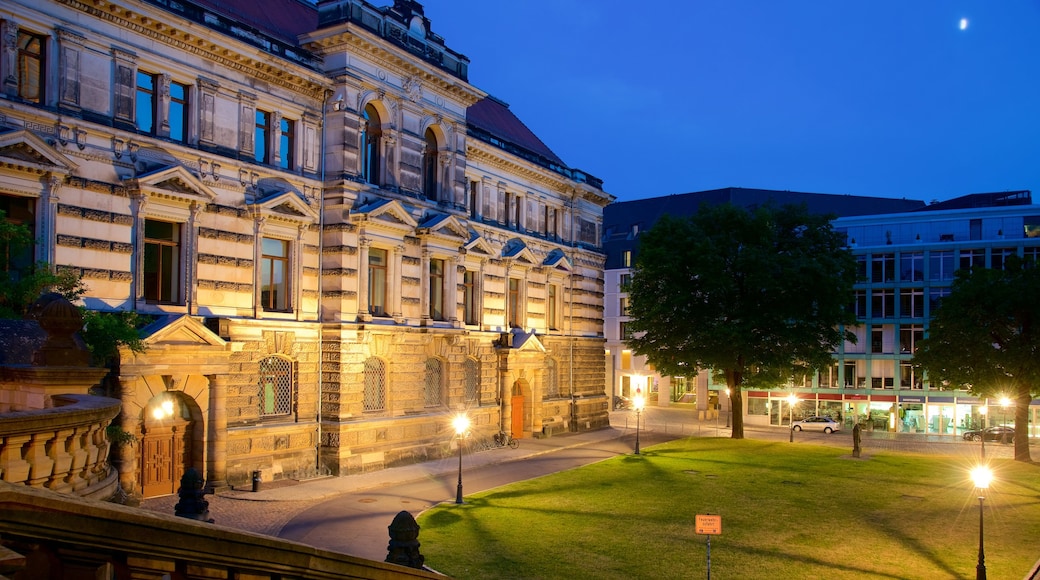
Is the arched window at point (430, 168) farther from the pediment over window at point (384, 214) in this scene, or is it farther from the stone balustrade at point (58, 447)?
the stone balustrade at point (58, 447)

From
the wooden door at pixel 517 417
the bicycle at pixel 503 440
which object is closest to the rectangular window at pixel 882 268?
the wooden door at pixel 517 417

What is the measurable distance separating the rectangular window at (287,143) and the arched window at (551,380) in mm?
22912

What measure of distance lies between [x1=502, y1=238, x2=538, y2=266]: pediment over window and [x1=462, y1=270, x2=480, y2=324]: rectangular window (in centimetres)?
293

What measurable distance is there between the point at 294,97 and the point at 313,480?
14.7 metres

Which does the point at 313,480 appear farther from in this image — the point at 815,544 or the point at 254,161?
the point at 815,544

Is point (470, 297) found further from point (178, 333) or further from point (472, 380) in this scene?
→ point (178, 333)

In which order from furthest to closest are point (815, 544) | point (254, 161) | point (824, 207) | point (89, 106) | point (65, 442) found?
point (824, 207) < point (254, 161) < point (89, 106) < point (815, 544) < point (65, 442)

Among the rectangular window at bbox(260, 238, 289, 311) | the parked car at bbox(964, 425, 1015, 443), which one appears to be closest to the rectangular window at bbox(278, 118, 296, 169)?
the rectangular window at bbox(260, 238, 289, 311)

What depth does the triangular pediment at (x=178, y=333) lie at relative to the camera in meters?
24.8

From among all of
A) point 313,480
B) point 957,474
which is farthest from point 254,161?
point 957,474

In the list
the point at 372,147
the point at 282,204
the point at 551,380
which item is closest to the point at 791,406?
the point at 551,380

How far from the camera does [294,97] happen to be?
3116 cm

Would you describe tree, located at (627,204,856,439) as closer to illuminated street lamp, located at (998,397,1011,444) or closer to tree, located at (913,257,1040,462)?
tree, located at (913,257,1040,462)

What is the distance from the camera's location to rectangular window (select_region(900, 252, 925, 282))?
5788 centimetres
